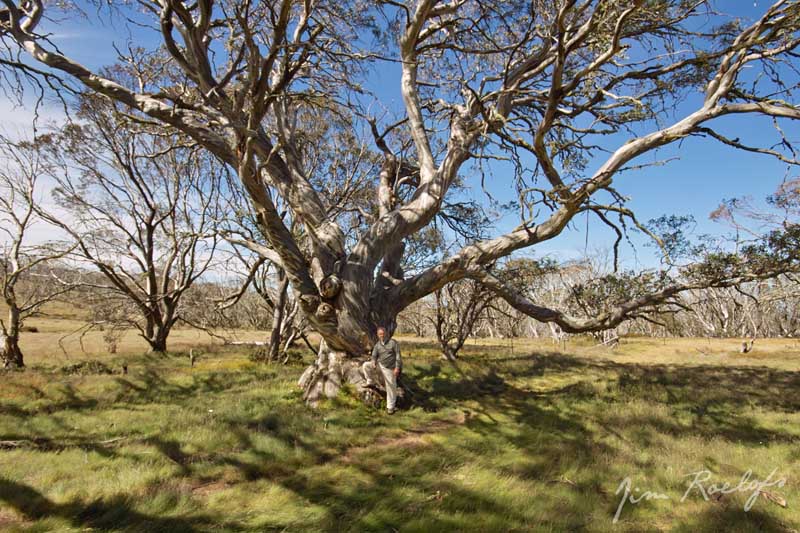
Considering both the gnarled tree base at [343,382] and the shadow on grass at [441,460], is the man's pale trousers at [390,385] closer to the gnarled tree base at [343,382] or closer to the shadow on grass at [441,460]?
the gnarled tree base at [343,382]

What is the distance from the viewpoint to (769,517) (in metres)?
3.53

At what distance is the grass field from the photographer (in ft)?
11.3

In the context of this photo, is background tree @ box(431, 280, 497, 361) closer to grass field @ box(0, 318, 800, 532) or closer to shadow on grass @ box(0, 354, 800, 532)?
shadow on grass @ box(0, 354, 800, 532)

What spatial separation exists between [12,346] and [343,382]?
10937 millimetres

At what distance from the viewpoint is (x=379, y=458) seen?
4.94 m

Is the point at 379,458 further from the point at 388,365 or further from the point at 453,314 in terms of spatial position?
the point at 453,314

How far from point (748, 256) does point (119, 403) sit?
40.6 ft

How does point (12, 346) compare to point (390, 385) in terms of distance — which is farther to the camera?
point (12, 346)

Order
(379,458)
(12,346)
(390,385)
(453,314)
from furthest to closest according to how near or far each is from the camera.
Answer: (453,314), (12,346), (390,385), (379,458)

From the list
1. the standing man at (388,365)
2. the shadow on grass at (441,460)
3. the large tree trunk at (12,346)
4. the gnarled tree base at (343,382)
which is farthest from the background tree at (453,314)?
the large tree trunk at (12,346)

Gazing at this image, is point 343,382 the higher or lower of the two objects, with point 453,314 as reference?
lower

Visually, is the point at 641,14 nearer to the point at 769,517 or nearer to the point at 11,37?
the point at 769,517

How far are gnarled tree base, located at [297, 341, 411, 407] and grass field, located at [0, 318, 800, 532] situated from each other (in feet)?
0.92

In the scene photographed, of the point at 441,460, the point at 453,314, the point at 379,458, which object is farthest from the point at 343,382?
the point at 453,314
